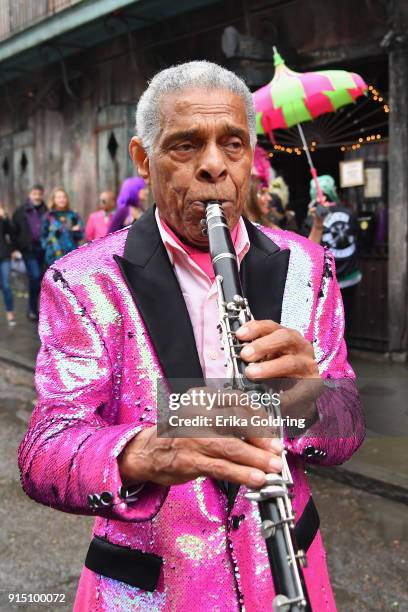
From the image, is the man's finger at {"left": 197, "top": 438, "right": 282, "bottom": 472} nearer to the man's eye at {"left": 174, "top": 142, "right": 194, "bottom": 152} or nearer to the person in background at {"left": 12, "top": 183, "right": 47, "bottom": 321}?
the man's eye at {"left": 174, "top": 142, "right": 194, "bottom": 152}

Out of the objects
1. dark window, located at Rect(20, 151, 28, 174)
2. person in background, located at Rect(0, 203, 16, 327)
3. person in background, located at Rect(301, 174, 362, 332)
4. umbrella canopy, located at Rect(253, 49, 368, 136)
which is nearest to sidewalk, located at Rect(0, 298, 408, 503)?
person in background, located at Rect(301, 174, 362, 332)

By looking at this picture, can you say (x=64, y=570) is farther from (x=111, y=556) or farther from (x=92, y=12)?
(x=92, y=12)

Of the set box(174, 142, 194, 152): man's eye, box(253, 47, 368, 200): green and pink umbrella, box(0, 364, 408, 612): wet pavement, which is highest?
box(253, 47, 368, 200): green and pink umbrella

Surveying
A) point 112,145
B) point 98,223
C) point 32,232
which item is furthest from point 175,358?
point 112,145

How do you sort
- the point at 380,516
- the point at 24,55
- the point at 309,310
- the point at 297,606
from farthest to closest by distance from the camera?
the point at 24,55 < the point at 380,516 < the point at 309,310 < the point at 297,606

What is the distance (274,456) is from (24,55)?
11852mm

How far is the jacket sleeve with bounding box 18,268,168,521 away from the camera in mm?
1102

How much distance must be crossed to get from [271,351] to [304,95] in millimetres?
4754

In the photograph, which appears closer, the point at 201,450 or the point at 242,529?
the point at 201,450

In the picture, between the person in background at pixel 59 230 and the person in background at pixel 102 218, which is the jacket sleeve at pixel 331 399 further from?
the person in background at pixel 59 230

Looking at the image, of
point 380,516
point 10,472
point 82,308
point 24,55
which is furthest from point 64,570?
point 24,55

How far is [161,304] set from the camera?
1365 mm

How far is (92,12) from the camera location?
29.6 ft

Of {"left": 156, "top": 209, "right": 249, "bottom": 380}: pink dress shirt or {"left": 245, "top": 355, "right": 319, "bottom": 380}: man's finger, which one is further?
{"left": 156, "top": 209, "right": 249, "bottom": 380}: pink dress shirt
